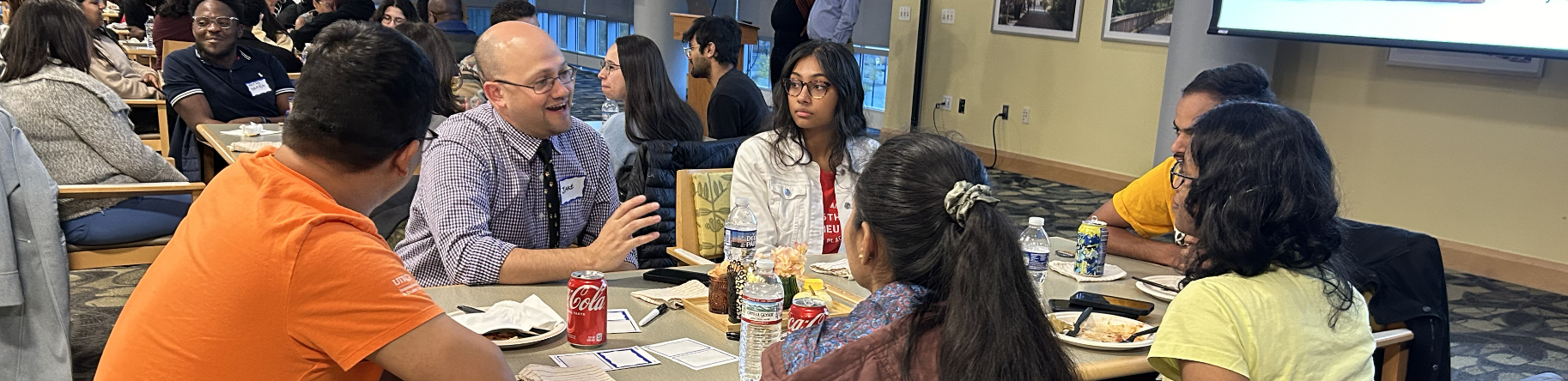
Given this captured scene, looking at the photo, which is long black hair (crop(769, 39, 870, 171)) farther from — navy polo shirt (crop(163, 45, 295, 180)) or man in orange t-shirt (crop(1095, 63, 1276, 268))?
navy polo shirt (crop(163, 45, 295, 180))

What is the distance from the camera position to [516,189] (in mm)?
2555

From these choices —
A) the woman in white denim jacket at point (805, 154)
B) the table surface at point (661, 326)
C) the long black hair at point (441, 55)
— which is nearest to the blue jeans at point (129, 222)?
the long black hair at point (441, 55)

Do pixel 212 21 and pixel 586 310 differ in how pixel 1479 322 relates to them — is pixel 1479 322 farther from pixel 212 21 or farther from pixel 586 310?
pixel 212 21

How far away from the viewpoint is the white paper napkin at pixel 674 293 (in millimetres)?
2264

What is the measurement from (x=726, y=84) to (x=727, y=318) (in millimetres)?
3004

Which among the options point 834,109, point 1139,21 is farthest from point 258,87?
point 1139,21

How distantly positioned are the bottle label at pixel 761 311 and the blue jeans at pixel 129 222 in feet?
8.61

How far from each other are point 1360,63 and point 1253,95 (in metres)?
3.44

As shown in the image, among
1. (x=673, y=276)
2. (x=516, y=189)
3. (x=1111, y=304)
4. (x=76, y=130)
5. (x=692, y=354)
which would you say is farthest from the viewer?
(x=76, y=130)

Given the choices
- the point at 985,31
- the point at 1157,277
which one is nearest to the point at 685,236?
the point at 1157,277

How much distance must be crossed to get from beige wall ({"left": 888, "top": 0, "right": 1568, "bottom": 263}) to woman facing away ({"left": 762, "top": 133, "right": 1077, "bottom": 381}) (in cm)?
492

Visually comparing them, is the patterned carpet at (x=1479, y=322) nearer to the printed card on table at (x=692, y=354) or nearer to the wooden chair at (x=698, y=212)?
the wooden chair at (x=698, y=212)

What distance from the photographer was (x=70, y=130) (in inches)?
148

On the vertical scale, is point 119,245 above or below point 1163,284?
below
